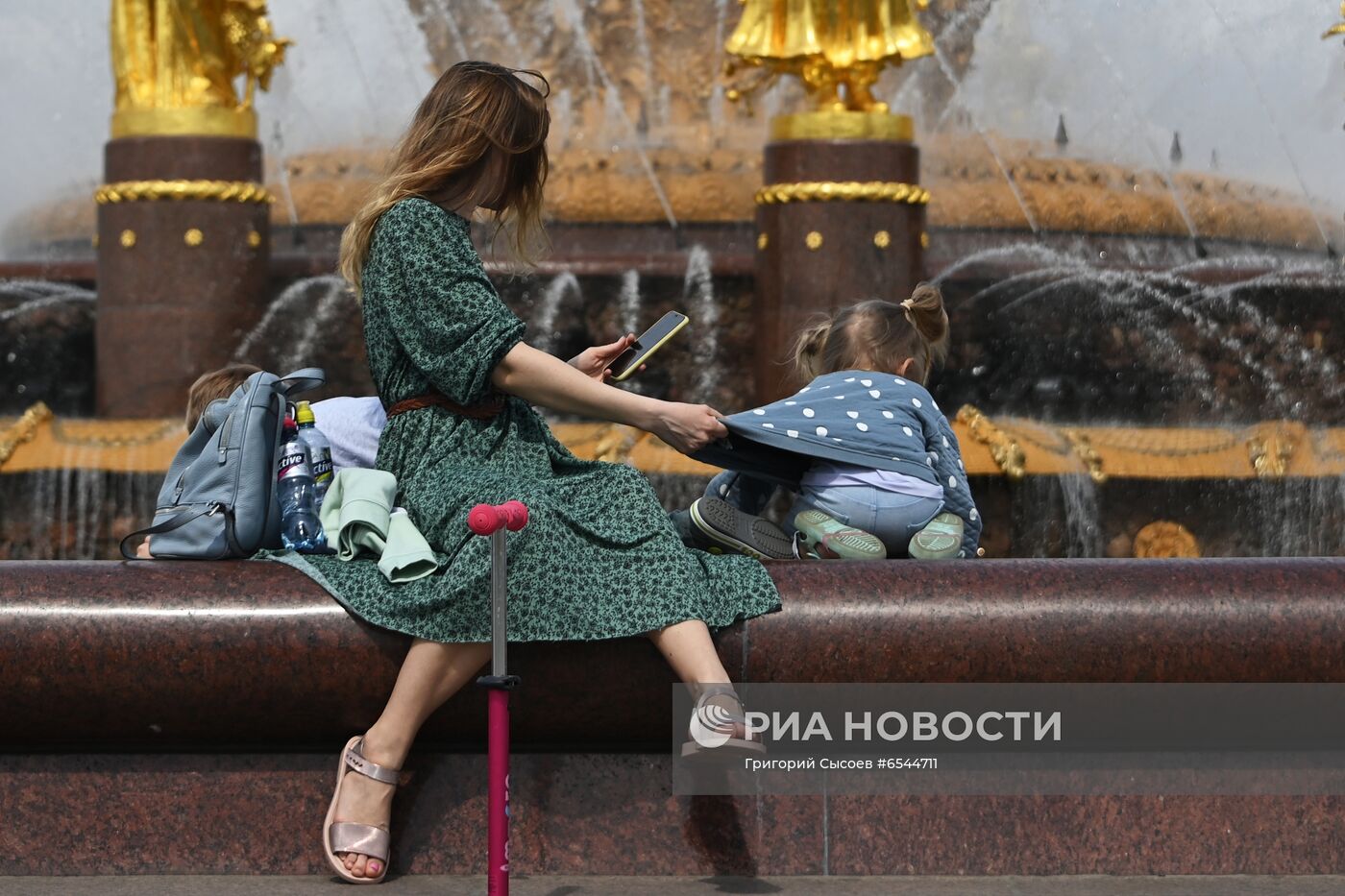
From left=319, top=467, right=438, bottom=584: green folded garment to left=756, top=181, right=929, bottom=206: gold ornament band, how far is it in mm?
4728

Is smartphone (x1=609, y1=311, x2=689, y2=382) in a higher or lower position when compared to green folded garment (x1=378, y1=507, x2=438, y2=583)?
higher

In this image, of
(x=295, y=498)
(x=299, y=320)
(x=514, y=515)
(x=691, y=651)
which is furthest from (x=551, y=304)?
(x=514, y=515)

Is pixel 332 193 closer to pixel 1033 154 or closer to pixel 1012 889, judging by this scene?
pixel 1033 154

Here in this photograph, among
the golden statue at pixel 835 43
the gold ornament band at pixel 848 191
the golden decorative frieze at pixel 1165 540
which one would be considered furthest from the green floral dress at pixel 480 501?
the golden statue at pixel 835 43

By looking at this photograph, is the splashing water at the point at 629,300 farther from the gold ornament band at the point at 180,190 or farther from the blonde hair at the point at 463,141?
the blonde hair at the point at 463,141

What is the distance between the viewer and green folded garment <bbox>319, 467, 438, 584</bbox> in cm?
375

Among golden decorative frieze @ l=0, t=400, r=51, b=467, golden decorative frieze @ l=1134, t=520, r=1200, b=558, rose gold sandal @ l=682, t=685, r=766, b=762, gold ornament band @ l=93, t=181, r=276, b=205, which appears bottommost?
golden decorative frieze @ l=1134, t=520, r=1200, b=558

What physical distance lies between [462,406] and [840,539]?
88cm

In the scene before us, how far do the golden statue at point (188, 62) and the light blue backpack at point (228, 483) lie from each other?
16.1 feet

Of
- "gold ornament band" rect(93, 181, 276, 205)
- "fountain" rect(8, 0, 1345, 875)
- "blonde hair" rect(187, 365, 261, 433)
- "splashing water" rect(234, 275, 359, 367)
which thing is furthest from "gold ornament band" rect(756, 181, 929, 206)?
"blonde hair" rect(187, 365, 261, 433)

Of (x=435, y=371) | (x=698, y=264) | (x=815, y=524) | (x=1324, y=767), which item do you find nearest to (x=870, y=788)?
(x=815, y=524)

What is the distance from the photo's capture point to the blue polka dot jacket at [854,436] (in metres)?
4.18

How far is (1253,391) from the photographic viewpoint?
8.87 meters

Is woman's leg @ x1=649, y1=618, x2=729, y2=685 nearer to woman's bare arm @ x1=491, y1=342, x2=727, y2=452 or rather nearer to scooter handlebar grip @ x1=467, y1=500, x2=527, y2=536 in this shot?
woman's bare arm @ x1=491, y1=342, x2=727, y2=452
